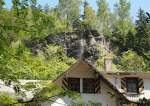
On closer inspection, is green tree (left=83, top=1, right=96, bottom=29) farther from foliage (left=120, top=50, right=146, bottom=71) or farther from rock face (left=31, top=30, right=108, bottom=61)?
foliage (left=120, top=50, right=146, bottom=71)

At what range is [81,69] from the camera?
25.8 metres

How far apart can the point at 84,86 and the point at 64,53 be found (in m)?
50.7

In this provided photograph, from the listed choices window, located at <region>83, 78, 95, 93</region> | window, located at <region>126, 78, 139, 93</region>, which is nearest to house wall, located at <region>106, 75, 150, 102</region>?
window, located at <region>126, 78, 139, 93</region>

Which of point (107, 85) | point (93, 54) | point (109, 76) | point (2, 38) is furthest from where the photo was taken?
point (93, 54)

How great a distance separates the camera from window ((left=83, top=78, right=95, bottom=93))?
26016 mm

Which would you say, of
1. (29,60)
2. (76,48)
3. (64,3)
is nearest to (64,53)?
(76,48)

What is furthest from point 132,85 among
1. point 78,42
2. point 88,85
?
point 78,42

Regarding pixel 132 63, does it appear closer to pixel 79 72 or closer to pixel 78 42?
pixel 78 42

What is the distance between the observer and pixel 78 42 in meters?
79.6

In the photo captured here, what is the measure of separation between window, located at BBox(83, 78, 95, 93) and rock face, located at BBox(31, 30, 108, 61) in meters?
48.9

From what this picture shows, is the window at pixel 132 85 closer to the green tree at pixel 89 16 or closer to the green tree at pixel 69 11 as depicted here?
the green tree at pixel 89 16

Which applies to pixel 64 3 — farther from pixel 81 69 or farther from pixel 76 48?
pixel 81 69

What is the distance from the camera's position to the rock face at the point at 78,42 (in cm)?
7769

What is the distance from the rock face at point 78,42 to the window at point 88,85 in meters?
48.9
